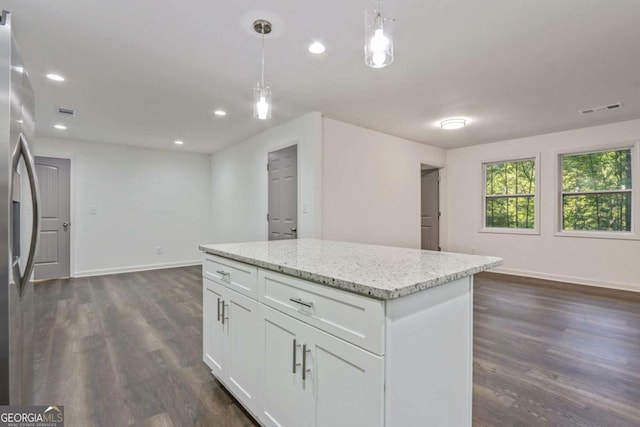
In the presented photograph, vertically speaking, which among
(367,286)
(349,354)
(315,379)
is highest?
(367,286)

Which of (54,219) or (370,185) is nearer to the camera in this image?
(370,185)

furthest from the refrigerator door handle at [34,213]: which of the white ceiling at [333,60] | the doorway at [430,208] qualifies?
the doorway at [430,208]

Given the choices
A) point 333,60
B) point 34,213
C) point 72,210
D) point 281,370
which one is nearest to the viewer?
point 281,370

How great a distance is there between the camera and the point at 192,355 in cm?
245

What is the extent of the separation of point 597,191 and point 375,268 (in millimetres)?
5069

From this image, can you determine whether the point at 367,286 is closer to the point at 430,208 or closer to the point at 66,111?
the point at 66,111

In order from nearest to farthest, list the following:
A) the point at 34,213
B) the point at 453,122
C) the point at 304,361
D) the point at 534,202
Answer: the point at 304,361 → the point at 34,213 → the point at 453,122 → the point at 534,202

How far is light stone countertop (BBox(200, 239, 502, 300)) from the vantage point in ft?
3.40

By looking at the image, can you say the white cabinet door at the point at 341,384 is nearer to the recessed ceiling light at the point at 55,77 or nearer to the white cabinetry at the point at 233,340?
the white cabinetry at the point at 233,340

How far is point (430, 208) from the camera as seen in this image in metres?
6.34

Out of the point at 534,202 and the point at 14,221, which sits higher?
the point at 534,202

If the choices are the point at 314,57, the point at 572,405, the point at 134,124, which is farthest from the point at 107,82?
the point at 572,405

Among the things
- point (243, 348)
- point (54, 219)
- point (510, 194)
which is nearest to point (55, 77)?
point (243, 348)

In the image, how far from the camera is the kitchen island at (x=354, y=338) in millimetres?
1028
